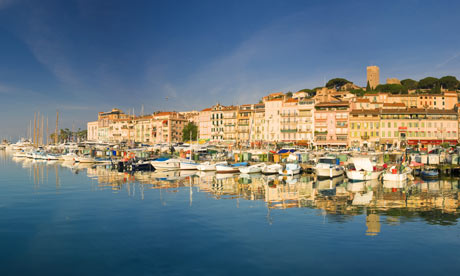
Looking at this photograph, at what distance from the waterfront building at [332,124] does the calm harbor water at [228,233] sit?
5438 centimetres

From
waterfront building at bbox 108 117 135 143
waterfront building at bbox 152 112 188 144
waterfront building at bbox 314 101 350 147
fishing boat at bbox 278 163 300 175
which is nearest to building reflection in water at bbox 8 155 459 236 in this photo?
fishing boat at bbox 278 163 300 175

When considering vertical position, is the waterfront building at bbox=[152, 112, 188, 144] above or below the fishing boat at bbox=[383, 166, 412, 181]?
above

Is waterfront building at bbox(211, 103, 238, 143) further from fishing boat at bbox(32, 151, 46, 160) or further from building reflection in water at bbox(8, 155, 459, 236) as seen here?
building reflection in water at bbox(8, 155, 459, 236)

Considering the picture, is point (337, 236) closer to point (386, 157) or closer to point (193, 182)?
point (193, 182)

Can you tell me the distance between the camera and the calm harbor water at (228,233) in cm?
1454

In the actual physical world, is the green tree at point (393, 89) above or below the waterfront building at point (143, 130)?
above

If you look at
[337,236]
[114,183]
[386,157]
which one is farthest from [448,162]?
[114,183]

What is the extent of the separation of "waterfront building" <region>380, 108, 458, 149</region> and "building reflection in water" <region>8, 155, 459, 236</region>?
4548 cm

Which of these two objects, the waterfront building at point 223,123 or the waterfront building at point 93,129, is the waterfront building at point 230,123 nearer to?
the waterfront building at point 223,123

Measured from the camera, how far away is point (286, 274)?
13586 mm

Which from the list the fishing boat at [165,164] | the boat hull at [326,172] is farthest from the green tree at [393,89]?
the fishing boat at [165,164]

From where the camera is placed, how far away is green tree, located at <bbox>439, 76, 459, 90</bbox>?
138250 millimetres

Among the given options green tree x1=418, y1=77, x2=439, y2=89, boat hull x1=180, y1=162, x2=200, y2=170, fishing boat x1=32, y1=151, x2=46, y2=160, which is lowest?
boat hull x1=180, y1=162, x2=200, y2=170

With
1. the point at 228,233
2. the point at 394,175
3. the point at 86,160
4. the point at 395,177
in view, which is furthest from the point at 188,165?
the point at 228,233
